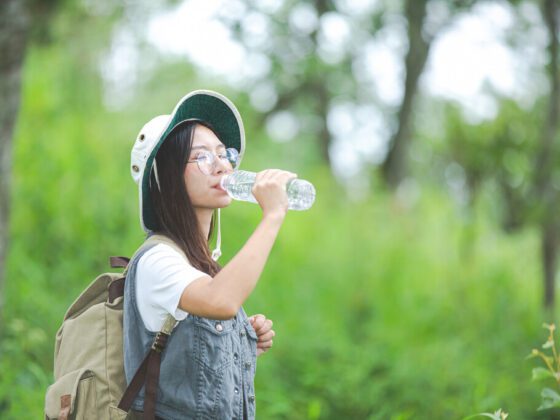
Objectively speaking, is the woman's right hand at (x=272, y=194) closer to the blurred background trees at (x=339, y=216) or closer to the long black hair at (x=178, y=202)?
the long black hair at (x=178, y=202)

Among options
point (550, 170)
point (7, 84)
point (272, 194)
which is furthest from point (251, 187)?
point (550, 170)

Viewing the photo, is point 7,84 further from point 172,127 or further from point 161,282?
point 161,282

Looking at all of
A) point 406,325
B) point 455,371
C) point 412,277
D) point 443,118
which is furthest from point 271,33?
point 455,371

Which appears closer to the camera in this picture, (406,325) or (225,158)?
(225,158)

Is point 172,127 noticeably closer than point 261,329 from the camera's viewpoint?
Yes

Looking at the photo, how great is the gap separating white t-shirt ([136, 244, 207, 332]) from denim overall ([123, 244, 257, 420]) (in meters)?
0.03

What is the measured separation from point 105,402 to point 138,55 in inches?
594

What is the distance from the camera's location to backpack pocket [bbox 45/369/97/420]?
209cm

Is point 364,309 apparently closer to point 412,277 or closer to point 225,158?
point 412,277

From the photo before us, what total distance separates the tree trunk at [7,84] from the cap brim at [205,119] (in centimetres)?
243

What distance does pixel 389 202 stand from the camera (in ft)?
31.9

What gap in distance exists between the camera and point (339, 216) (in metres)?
9.29

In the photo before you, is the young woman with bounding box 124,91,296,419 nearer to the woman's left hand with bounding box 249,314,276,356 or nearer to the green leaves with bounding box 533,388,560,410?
the woman's left hand with bounding box 249,314,276,356

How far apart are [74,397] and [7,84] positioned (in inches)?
115
